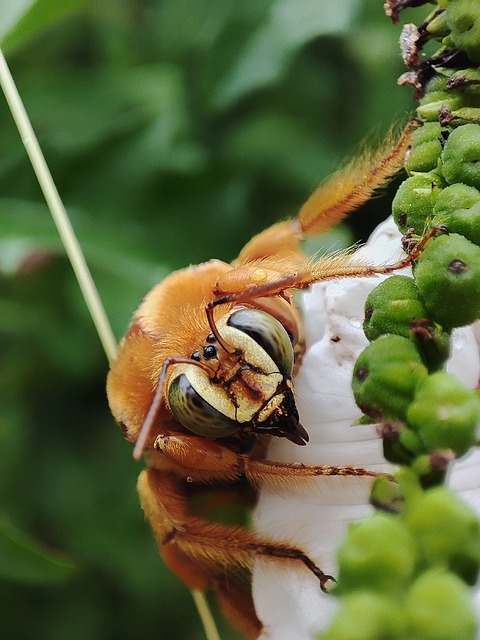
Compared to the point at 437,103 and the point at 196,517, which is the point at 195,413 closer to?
the point at 196,517

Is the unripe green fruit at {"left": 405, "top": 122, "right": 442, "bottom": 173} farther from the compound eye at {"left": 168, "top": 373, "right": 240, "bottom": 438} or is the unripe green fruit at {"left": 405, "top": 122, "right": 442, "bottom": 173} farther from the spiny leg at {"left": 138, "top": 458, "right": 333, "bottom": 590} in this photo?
the spiny leg at {"left": 138, "top": 458, "right": 333, "bottom": 590}

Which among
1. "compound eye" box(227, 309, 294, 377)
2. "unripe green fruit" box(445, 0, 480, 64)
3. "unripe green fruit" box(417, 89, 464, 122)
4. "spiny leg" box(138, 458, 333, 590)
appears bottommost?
"spiny leg" box(138, 458, 333, 590)

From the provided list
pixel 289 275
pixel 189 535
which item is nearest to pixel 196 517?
pixel 189 535

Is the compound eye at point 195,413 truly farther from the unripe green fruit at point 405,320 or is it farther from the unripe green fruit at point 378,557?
the unripe green fruit at point 378,557

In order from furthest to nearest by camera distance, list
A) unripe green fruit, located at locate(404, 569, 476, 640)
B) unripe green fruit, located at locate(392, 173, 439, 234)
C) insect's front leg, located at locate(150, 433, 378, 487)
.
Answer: insect's front leg, located at locate(150, 433, 378, 487)
unripe green fruit, located at locate(392, 173, 439, 234)
unripe green fruit, located at locate(404, 569, 476, 640)

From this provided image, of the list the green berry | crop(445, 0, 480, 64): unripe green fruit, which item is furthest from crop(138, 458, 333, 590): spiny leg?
crop(445, 0, 480, 64): unripe green fruit

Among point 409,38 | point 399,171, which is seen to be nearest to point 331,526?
point 399,171

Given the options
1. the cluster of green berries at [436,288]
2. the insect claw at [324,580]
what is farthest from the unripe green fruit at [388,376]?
the insect claw at [324,580]
